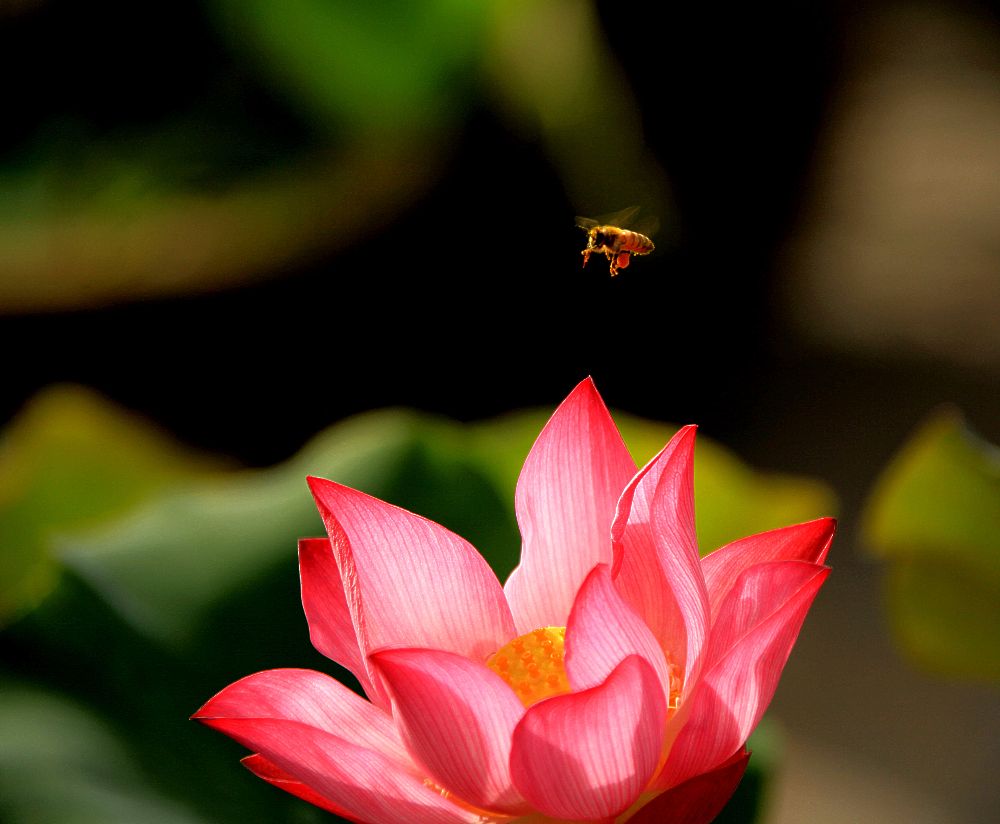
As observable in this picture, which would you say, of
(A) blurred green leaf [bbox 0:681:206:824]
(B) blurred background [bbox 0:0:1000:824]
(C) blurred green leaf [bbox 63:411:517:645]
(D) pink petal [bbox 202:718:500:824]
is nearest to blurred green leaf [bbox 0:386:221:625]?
(B) blurred background [bbox 0:0:1000:824]

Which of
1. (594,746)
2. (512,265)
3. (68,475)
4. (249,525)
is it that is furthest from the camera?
(512,265)

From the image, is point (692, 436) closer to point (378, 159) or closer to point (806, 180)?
point (378, 159)

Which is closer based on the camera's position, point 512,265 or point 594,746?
point 594,746

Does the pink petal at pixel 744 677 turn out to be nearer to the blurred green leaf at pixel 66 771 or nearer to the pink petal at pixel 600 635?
the pink petal at pixel 600 635

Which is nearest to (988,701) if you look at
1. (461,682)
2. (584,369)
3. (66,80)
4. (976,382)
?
(976,382)

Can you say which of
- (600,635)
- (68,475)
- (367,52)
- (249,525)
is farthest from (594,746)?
(367,52)

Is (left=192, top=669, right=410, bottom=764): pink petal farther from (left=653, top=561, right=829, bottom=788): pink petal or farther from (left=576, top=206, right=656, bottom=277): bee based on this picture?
(left=576, top=206, right=656, bottom=277): bee

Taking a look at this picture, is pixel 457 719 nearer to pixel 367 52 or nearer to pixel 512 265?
pixel 367 52

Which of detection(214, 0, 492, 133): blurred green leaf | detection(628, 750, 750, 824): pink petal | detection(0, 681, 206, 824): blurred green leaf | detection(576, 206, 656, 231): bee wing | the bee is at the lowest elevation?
detection(0, 681, 206, 824): blurred green leaf
